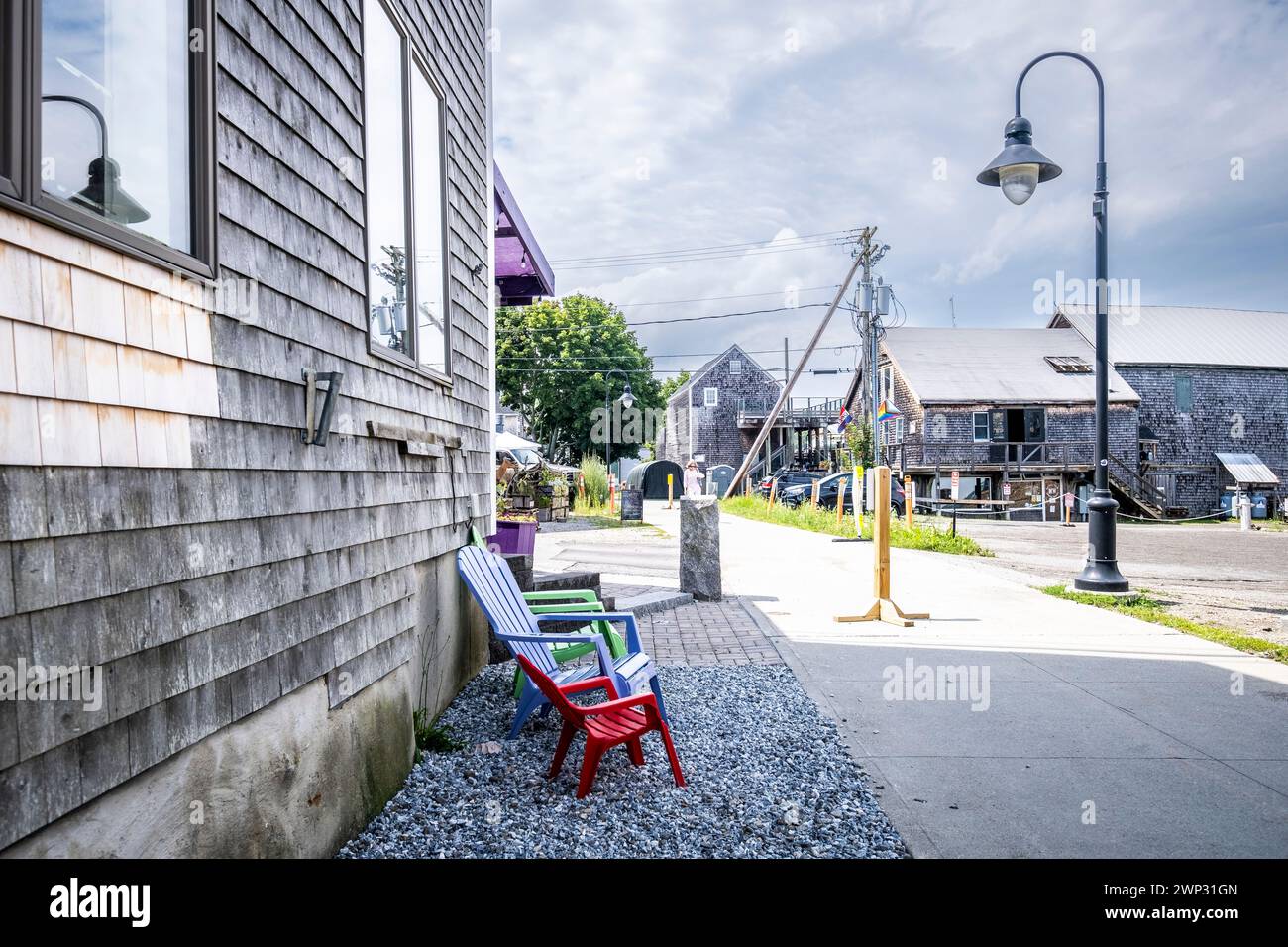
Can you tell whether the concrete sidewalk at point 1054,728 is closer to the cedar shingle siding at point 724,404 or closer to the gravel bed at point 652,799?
the gravel bed at point 652,799

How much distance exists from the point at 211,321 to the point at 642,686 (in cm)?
256

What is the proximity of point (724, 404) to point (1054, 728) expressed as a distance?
154 feet

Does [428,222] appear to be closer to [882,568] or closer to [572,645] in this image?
[572,645]

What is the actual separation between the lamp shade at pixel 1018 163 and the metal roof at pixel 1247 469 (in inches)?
1408

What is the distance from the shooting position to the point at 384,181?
4191 mm

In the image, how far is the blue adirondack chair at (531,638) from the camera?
4004mm

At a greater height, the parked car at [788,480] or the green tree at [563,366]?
the green tree at [563,366]

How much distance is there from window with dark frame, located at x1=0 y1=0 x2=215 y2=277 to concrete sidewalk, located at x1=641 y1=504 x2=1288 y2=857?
314 centimetres

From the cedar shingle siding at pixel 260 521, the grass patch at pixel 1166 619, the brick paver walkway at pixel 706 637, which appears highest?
the cedar shingle siding at pixel 260 521

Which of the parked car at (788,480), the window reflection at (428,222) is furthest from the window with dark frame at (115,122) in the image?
the parked car at (788,480)

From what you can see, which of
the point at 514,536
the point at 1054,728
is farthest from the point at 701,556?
the point at 1054,728

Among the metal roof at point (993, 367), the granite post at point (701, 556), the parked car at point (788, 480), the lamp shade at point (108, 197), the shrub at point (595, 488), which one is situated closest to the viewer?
the lamp shade at point (108, 197)

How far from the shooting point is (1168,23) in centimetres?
820

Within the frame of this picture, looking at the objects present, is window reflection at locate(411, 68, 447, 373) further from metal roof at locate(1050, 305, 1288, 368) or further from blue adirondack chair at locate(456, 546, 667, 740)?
metal roof at locate(1050, 305, 1288, 368)
